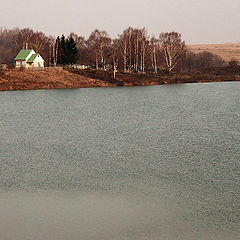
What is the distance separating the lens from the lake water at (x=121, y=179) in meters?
12.1

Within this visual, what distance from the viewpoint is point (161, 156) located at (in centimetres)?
2097

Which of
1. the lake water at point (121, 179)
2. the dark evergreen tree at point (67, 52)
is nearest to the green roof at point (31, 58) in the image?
the dark evergreen tree at point (67, 52)

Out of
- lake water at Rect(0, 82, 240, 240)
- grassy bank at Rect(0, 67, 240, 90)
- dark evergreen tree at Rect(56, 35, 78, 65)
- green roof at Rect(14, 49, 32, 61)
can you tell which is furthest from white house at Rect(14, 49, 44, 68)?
lake water at Rect(0, 82, 240, 240)

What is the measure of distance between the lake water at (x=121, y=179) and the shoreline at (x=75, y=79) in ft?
135

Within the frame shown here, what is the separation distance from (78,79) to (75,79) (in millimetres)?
640

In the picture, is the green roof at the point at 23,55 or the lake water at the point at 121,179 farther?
the green roof at the point at 23,55

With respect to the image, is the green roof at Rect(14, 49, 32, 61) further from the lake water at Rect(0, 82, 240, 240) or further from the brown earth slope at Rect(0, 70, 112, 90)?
the lake water at Rect(0, 82, 240, 240)

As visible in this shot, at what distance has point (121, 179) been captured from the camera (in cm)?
1711

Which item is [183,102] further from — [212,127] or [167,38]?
[167,38]

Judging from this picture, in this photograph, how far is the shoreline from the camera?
7394cm

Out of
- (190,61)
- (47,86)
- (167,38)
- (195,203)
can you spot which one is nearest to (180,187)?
(195,203)

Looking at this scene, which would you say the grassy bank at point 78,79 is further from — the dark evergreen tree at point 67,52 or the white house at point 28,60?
the white house at point 28,60

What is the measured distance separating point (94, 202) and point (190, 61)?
12232cm

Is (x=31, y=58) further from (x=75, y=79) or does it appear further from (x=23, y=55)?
(x=75, y=79)
